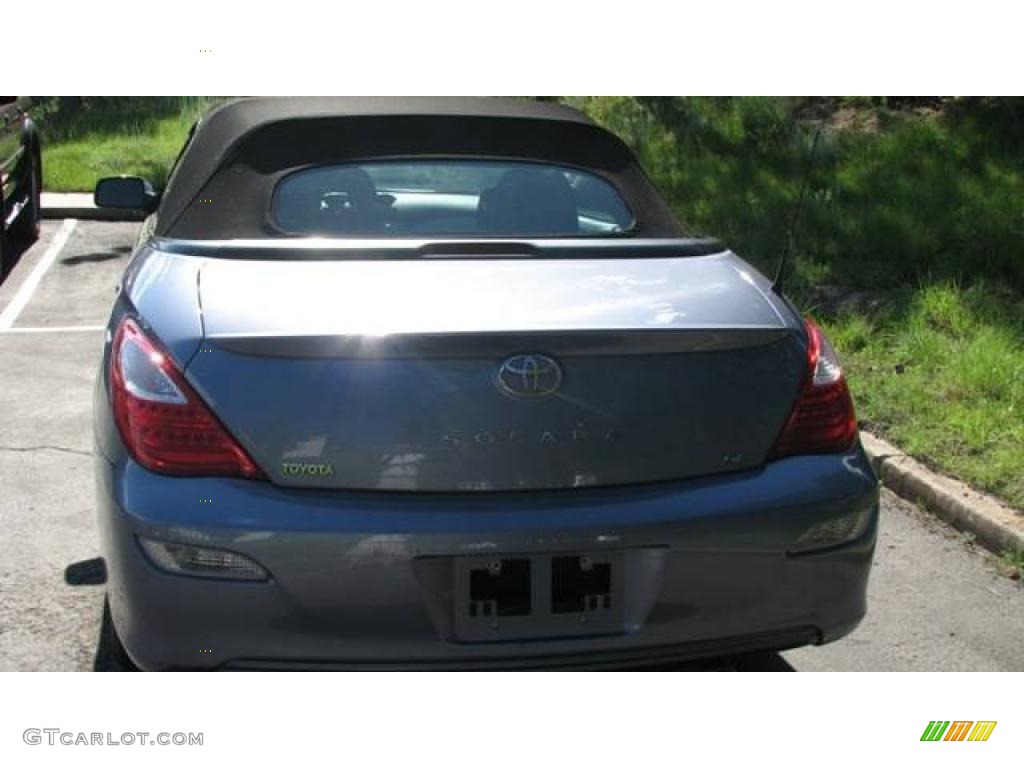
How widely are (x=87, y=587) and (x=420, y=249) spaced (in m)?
1.81

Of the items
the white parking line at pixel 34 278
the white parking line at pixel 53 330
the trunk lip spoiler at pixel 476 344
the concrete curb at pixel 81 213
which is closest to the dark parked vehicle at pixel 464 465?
the trunk lip spoiler at pixel 476 344

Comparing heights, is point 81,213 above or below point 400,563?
below

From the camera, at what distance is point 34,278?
1046cm

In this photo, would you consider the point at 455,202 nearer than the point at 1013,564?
Yes

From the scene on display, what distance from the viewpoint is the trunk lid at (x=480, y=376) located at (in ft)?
9.30

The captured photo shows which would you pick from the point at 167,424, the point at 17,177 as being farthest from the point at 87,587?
the point at 17,177

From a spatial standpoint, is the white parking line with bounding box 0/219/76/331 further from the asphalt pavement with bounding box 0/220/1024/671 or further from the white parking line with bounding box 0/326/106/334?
the asphalt pavement with bounding box 0/220/1024/671

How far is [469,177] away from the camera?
167 inches

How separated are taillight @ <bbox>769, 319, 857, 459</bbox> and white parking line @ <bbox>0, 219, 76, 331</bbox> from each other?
6727mm

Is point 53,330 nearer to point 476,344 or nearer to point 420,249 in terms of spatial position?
point 420,249

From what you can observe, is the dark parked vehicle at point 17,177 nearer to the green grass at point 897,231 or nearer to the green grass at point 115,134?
the green grass at point 115,134

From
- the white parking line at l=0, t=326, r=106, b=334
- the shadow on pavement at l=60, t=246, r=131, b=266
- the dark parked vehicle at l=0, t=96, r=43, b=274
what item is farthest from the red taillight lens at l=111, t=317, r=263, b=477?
the shadow on pavement at l=60, t=246, r=131, b=266
